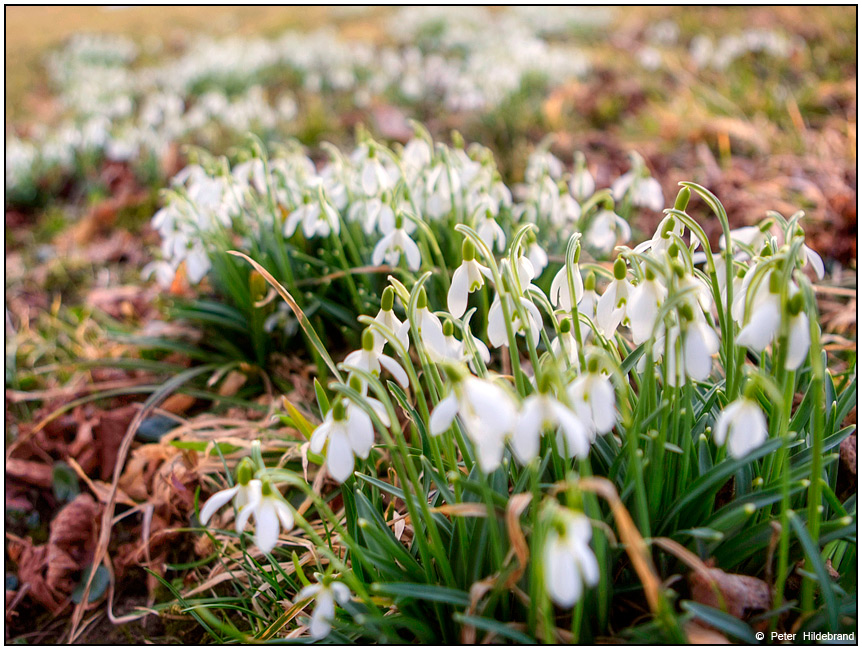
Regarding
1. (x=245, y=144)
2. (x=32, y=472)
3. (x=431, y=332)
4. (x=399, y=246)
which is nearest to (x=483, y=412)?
(x=431, y=332)

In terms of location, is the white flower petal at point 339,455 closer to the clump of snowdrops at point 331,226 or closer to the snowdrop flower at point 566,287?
the snowdrop flower at point 566,287

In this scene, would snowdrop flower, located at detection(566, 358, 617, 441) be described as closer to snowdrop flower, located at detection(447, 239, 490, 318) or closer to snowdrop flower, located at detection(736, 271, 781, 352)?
snowdrop flower, located at detection(736, 271, 781, 352)

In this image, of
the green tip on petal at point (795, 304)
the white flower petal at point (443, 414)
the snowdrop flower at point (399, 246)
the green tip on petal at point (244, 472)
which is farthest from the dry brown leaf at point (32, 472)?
the green tip on petal at point (795, 304)

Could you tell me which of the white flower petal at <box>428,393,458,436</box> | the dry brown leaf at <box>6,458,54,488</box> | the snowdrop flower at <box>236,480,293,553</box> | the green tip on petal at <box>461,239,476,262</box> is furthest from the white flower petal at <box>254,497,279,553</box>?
the dry brown leaf at <box>6,458,54,488</box>

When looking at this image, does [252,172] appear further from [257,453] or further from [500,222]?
[257,453]

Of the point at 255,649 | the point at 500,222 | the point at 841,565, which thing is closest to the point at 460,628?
the point at 255,649

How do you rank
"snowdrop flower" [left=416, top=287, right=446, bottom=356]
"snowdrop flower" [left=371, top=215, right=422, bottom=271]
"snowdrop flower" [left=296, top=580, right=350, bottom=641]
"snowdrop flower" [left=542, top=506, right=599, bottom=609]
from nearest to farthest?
"snowdrop flower" [left=542, top=506, right=599, bottom=609] < "snowdrop flower" [left=296, top=580, right=350, bottom=641] < "snowdrop flower" [left=416, top=287, right=446, bottom=356] < "snowdrop flower" [left=371, top=215, right=422, bottom=271]
